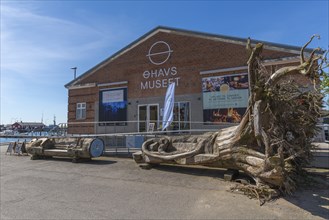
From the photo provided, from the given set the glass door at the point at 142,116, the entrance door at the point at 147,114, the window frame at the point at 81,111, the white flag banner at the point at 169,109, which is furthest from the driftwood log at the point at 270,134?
the window frame at the point at 81,111

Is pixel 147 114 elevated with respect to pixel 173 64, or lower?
lower

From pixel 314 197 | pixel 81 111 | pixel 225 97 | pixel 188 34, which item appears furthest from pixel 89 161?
pixel 81 111

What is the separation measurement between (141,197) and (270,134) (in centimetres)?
319

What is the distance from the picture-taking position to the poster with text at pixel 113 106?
59.9 ft

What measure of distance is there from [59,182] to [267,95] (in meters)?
6.06

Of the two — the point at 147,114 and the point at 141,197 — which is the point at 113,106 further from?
the point at 141,197

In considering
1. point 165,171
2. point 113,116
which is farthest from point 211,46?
point 165,171

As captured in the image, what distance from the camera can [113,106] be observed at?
18688mm

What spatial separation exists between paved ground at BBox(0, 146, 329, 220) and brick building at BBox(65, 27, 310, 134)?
23.9 feet

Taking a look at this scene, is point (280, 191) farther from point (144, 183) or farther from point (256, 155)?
point (144, 183)

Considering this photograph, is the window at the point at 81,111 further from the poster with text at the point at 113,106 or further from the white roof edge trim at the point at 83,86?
the poster with text at the point at 113,106

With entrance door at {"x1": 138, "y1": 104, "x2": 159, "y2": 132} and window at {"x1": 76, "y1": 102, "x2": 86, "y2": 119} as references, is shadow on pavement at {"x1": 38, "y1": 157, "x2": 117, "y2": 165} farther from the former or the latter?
window at {"x1": 76, "y1": 102, "x2": 86, "y2": 119}

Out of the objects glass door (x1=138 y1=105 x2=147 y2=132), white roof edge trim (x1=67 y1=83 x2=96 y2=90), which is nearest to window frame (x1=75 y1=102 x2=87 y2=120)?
white roof edge trim (x1=67 y1=83 x2=96 y2=90)

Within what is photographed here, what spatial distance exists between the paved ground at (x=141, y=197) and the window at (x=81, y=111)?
1217cm
